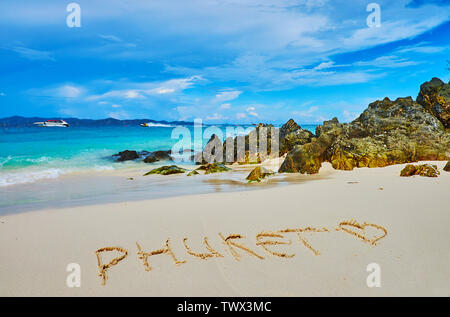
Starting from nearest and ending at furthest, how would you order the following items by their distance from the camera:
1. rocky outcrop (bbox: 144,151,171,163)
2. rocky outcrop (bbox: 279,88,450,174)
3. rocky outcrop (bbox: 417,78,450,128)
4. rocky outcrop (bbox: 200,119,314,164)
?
rocky outcrop (bbox: 279,88,450,174) < rocky outcrop (bbox: 417,78,450,128) < rocky outcrop (bbox: 200,119,314,164) < rocky outcrop (bbox: 144,151,171,163)

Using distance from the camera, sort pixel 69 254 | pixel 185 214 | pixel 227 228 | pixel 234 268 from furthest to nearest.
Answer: pixel 185 214 < pixel 227 228 < pixel 69 254 < pixel 234 268

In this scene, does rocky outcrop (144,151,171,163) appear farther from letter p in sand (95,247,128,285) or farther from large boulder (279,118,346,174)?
letter p in sand (95,247,128,285)

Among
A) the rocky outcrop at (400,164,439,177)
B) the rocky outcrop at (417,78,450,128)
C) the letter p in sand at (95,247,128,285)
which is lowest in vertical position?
the letter p in sand at (95,247,128,285)

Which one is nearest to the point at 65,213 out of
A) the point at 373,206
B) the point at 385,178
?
the point at 373,206

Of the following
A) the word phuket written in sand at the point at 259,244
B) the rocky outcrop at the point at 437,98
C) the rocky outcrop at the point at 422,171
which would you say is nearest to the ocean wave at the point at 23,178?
the word phuket written in sand at the point at 259,244

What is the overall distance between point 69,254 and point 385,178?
20.1 ft

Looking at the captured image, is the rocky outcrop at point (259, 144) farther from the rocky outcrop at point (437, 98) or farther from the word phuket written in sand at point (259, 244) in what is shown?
the word phuket written in sand at point (259, 244)

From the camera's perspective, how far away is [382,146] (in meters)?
7.87

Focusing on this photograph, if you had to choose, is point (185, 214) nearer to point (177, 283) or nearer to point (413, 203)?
point (177, 283)

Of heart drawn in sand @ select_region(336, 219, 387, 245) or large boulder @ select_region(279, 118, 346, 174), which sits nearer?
heart drawn in sand @ select_region(336, 219, 387, 245)

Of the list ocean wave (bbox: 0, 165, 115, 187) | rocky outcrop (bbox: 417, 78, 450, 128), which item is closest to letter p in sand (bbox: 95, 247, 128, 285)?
ocean wave (bbox: 0, 165, 115, 187)

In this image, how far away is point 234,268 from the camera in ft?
7.86

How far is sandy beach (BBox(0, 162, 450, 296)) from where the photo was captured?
215 centimetres
